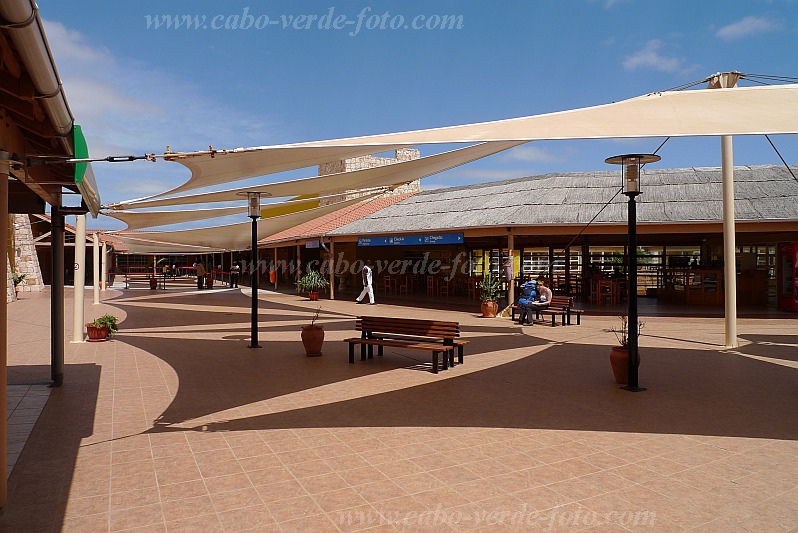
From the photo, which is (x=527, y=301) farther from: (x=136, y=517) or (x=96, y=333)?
(x=136, y=517)

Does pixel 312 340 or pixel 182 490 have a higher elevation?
pixel 312 340

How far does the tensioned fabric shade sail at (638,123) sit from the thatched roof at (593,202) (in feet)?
30.4

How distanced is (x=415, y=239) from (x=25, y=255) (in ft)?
65.0

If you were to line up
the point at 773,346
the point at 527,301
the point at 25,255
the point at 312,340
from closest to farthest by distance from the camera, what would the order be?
the point at 312,340 < the point at 773,346 < the point at 527,301 < the point at 25,255

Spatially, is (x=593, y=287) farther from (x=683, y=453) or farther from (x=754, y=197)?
(x=683, y=453)

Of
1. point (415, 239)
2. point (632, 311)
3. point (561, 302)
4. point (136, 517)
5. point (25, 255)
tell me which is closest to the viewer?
point (136, 517)

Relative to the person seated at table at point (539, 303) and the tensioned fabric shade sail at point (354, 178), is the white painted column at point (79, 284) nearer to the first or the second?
the tensioned fabric shade sail at point (354, 178)

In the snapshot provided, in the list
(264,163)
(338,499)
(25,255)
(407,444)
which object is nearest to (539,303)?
(264,163)

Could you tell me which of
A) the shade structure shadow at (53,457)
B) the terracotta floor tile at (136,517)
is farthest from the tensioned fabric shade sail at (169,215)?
the terracotta floor tile at (136,517)

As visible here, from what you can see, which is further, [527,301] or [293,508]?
[527,301]

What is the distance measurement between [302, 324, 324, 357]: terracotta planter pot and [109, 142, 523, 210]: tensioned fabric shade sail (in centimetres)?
230

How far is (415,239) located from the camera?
17.9 meters

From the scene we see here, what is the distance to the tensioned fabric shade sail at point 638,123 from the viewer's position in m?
4.26

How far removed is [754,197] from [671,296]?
5.33 metres
